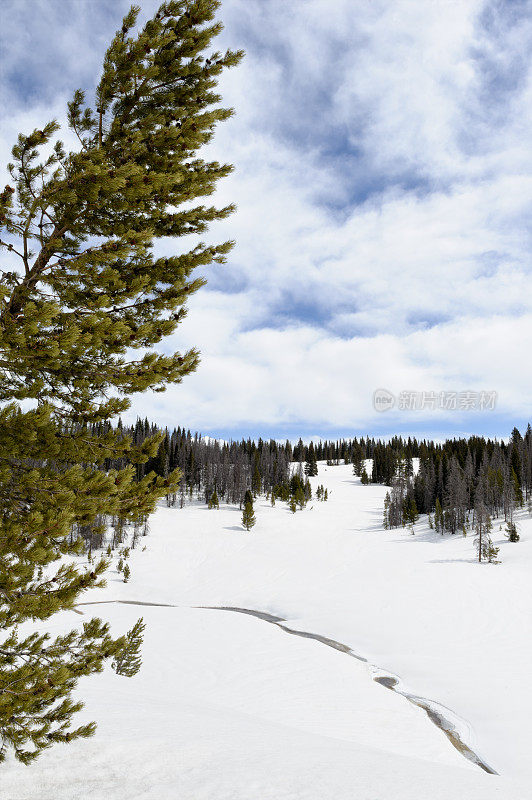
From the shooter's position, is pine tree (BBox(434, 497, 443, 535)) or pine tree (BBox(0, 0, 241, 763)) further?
pine tree (BBox(434, 497, 443, 535))

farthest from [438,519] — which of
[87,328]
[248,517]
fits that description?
[87,328]

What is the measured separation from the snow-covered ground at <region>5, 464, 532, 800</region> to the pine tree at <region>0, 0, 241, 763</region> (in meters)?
2.15

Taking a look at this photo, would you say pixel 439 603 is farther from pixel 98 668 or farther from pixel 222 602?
pixel 98 668

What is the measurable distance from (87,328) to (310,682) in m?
17.5

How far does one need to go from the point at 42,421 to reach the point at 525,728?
1872 centimetres

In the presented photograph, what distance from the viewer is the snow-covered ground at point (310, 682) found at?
6.04 meters

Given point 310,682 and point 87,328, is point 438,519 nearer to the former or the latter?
point 310,682

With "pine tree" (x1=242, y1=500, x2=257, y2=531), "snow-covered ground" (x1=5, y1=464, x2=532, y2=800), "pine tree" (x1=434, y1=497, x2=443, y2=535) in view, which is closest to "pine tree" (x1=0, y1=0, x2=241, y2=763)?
"snow-covered ground" (x1=5, y1=464, x2=532, y2=800)

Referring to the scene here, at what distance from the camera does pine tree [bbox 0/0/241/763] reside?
4.50 m

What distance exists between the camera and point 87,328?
4949mm

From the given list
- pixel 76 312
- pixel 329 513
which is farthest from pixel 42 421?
pixel 329 513

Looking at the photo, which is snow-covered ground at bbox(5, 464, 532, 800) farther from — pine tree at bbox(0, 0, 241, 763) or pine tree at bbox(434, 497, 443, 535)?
pine tree at bbox(434, 497, 443, 535)

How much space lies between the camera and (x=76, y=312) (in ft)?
17.1

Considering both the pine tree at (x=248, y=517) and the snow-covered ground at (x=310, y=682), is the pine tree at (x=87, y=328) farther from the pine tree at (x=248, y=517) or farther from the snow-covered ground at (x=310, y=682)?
the pine tree at (x=248, y=517)
